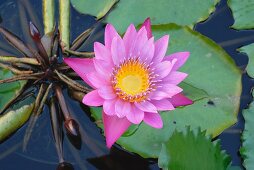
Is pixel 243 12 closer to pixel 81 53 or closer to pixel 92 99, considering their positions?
A: pixel 81 53

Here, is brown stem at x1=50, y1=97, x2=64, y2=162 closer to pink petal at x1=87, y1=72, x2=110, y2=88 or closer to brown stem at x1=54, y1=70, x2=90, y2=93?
brown stem at x1=54, y1=70, x2=90, y2=93

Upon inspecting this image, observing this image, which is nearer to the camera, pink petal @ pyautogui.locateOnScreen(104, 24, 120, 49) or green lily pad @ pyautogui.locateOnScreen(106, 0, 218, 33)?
pink petal @ pyautogui.locateOnScreen(104, 24, 120, 49)

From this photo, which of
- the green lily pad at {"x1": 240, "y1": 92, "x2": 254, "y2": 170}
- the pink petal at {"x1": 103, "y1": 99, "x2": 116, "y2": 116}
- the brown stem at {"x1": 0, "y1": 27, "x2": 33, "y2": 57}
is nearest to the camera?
the pink petal at {"x1": 103, "y1": 99, "x2": 116, "y2": 116}

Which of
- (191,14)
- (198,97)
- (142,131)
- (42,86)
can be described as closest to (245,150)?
(198,97)

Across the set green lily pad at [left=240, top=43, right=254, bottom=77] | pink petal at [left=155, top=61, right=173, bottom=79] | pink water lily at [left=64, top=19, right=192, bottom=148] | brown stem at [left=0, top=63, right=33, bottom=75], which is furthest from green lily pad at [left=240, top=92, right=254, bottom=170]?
brown stem at [left=0, top=63, right=33, bottom=75]

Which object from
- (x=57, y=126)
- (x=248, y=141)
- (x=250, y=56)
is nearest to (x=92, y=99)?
(x=57, y=126)

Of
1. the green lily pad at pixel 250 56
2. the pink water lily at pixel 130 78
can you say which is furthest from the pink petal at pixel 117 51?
the green lily pad at pixel 250 56

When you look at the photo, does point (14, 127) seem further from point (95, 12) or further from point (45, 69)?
point (95, 12)
